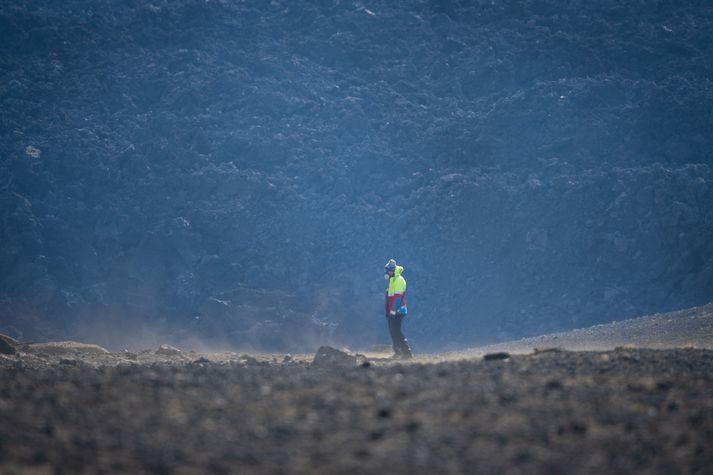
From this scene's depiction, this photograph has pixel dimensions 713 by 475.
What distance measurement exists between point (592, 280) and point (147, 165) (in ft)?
48.4

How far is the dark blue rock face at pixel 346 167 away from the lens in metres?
30.8

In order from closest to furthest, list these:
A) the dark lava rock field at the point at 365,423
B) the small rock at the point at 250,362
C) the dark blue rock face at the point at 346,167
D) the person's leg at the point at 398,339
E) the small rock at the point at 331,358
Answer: the dark lava rock field at the point at 365,423 < the small rock at the point at 250,362 < the small rock at the point at 331,358 < the person's leg at the point at 398,339 < the dark blue rock face at the point at 346,167

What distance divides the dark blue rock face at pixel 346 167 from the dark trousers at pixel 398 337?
32.7 feet

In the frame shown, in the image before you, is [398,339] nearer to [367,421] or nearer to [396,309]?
[396,309]

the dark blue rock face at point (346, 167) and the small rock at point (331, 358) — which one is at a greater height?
the dark blue rock face at point (346, 167)

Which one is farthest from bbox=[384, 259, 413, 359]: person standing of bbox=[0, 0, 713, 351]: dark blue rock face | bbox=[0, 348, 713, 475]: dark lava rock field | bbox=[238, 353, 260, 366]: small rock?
bbox=[0, 0, 713, 351]: dark blue rock face

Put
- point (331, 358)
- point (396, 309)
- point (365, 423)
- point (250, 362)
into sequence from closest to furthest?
point (365, 423), point (331, 358), point (250, 362), point (396, 309)

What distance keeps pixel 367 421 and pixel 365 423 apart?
9cm

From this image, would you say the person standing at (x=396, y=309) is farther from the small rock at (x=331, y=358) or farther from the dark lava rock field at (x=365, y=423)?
the dark lava rock field at (x=365, y=423)

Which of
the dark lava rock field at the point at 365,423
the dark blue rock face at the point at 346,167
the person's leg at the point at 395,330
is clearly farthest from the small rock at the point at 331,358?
the dark blue rock face at the point at 346,167

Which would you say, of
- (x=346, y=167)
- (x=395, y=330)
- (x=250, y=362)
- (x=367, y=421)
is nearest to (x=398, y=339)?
(x=395, y=330)

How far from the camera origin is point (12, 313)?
30.8 meters

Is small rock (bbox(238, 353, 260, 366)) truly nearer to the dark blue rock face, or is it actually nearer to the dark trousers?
the dark trousers

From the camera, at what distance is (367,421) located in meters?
8.91
